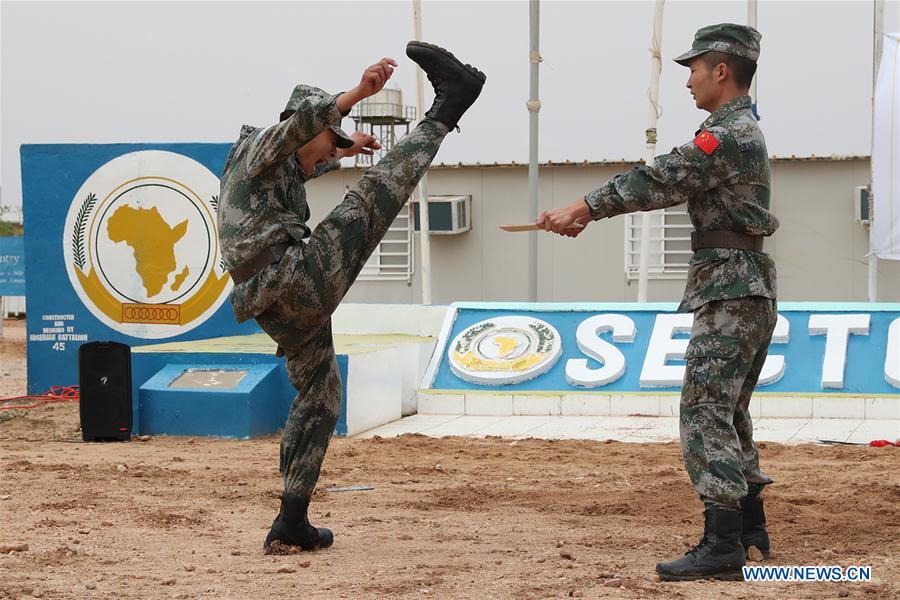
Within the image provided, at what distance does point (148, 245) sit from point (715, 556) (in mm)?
8857

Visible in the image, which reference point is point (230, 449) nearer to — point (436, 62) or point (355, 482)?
point (355, 482)

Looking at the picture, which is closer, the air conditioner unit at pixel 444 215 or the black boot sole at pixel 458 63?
the black boot sole at pixel 458 63

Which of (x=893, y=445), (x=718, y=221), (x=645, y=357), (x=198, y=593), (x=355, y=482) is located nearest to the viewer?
(x=198, y=593)

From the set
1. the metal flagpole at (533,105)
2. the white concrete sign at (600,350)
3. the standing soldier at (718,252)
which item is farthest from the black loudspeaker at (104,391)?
the metal flagpole at (533,105)

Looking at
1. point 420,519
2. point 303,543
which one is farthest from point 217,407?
point 303,543

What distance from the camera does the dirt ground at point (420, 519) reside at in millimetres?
4242

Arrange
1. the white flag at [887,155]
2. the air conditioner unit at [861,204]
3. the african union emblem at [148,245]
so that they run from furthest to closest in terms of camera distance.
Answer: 1. the air conditioner unit at [861,204]
2. the african union emblem at [148,245]
3. the white flag at [887,155]

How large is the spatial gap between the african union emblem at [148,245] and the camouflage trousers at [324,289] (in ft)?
22.8

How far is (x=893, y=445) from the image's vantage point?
27.5 ft

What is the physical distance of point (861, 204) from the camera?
794 inches

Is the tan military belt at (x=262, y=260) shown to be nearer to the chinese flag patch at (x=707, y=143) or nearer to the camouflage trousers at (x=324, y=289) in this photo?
the camouflage trousers at (x=324, y=289)

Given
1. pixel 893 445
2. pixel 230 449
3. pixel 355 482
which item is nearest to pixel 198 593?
pixel 355 482

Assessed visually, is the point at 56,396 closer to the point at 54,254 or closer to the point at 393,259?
the point at 54,254

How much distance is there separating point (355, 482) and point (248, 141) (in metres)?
2.89
